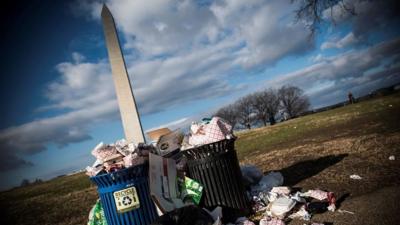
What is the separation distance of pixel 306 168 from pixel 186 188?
10.0 ft

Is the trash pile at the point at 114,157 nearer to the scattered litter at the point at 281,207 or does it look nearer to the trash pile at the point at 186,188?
the trash pile at the point at 186,188

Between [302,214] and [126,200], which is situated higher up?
[126,200]

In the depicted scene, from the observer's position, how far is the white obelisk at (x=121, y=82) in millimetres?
9305

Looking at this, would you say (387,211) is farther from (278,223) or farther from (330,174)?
(330,174)

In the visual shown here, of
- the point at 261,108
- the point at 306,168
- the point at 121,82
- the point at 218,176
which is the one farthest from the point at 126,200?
the point at 261,108

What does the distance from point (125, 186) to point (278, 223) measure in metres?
1.72

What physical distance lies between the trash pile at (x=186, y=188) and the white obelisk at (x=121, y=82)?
5.46 meters

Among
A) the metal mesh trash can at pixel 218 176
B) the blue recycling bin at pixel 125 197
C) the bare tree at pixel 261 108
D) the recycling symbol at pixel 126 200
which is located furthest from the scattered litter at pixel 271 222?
the bare tree at pixel 261 108

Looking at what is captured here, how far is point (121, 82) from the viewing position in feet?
30.4

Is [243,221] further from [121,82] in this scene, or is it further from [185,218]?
[121,82]

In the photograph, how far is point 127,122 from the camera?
944cm

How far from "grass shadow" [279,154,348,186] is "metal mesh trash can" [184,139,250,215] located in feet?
5.56

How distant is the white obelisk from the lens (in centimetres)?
930

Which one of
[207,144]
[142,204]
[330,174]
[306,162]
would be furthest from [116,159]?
[306,162]
